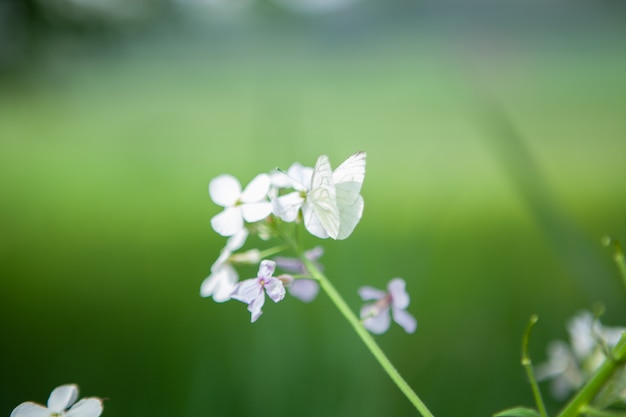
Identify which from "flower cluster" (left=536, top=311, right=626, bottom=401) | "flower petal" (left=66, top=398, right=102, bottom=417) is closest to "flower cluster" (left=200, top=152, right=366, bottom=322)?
"flower petal" (left=66, top=398, right=102, bottom=417)

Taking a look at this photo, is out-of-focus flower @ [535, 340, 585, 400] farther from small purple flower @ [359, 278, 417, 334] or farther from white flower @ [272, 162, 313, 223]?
white flower @ [272, 162, 313, 223]

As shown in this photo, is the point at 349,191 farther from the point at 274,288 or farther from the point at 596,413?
the point at 596,413

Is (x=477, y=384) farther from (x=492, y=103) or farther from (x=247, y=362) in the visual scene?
(x=492, y=103)

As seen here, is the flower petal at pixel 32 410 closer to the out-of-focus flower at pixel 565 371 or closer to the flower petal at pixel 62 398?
the flower petal at pixel 62 398

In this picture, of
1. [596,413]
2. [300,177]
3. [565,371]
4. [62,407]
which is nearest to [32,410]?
[62,407]

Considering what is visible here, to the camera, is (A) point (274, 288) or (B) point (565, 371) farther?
(B) point (565, 371)

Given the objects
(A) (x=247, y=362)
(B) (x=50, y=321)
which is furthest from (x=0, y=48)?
(A) (x=247, y=362)

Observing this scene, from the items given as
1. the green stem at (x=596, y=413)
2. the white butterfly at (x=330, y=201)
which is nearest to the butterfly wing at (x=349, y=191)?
the white butterfly at (x=330, y=201)
